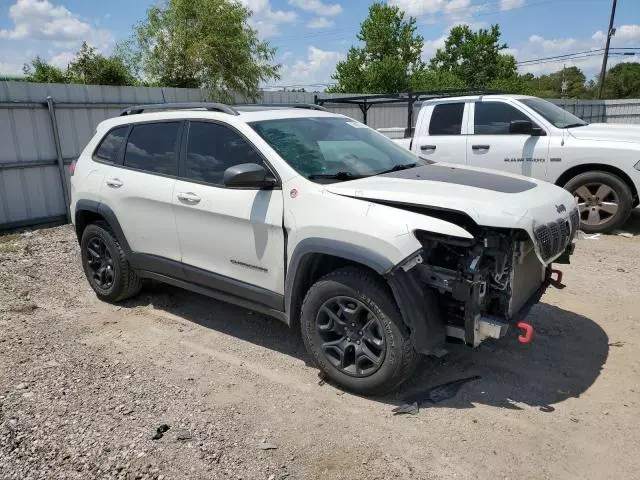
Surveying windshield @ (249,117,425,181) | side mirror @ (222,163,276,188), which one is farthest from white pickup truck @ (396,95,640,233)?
side mirror @ (222,163,276,188)

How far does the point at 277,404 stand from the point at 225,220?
139cm

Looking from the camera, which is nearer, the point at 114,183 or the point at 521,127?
the point at 114,183

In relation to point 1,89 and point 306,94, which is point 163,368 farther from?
point 306,94

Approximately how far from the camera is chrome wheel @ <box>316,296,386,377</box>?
3413 millimetres

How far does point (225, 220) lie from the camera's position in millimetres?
4047

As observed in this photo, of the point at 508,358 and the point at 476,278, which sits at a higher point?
the point at 476,278

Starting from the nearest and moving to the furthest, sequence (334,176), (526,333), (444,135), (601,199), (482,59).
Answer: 1. (526,333)
2. (334,176)
3. (601,199)
4. (444,135)
5. (482,59)

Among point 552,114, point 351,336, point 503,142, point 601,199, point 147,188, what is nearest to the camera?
point 351,336

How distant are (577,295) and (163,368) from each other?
393 centimetres

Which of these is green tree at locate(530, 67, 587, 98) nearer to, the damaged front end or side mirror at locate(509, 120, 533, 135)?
side mirror at locate(509, 120, 533, 135)

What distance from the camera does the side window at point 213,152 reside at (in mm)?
4047

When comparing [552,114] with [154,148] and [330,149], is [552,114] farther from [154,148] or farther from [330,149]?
[154,148]

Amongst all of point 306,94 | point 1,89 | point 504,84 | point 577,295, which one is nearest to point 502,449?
point 577,295

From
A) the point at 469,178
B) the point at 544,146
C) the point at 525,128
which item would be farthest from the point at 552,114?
the point at 469,178
